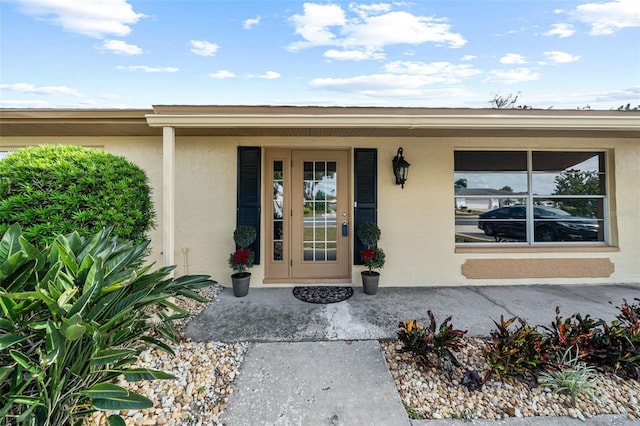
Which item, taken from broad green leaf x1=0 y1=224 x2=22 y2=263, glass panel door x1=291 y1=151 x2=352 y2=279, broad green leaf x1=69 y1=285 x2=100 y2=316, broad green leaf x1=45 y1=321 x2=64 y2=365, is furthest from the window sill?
broad green leaf x1=0 y1=224 x2=22 y2=263

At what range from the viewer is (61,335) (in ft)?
4.17

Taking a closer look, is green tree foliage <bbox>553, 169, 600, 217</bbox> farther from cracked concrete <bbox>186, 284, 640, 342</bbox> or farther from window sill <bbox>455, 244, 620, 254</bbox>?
cracked concrete <bbox>186, 284, 640, 342</bbox>

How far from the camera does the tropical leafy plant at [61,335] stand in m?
1.26

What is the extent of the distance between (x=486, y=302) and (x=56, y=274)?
426cm

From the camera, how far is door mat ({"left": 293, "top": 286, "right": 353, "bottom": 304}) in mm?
3549

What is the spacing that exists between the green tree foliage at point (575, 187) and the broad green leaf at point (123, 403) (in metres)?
5.82

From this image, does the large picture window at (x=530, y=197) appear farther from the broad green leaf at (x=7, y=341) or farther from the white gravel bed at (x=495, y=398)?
the broad green leaf at (x=7, y=341)

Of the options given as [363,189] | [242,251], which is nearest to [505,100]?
[363,189]

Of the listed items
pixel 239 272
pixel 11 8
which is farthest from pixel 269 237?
pixel 11 8

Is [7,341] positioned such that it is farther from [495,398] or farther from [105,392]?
[495,398]

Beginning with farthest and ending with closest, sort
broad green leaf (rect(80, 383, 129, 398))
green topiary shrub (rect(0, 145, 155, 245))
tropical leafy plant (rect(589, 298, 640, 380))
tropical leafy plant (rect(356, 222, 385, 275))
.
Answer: tropical leafy plant (rect(356, 222, 385, 275)) → green topiary shrub (rect(0, 145, 155, 245)) → tropical leafy plant (rect(589, 298, 640, 380)) → broad green leaf (rect(80, 383, 129, 398))

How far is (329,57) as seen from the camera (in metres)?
6.97

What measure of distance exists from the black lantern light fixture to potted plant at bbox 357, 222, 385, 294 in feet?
2.67

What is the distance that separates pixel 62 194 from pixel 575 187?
22.6ft
